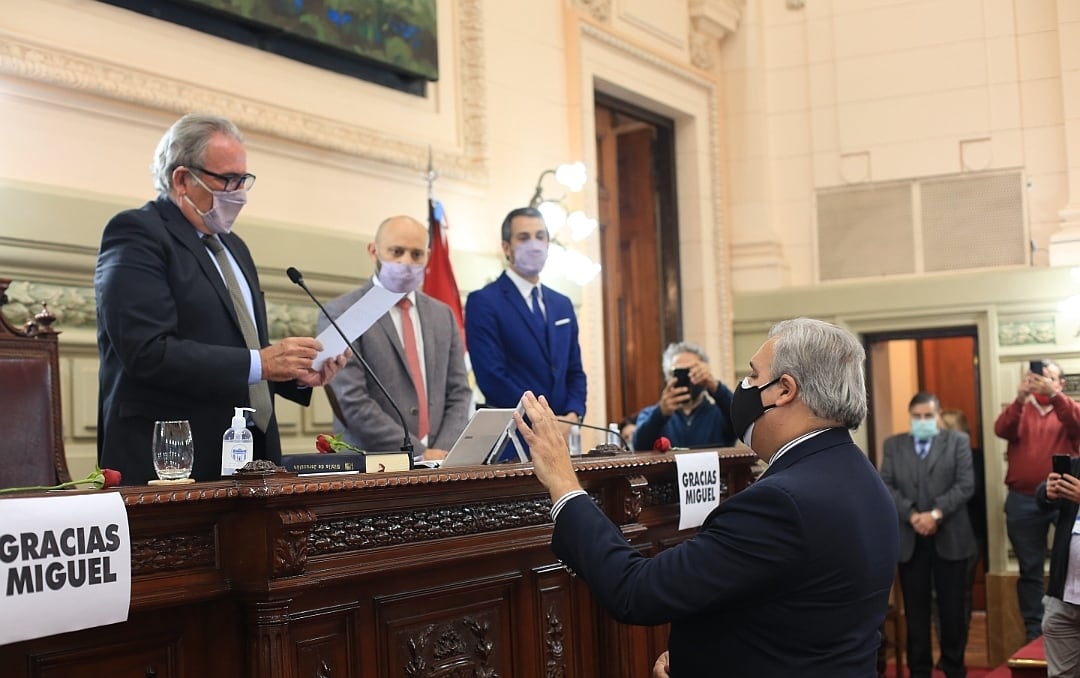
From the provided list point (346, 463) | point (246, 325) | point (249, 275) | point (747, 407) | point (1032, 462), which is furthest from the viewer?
point (1032, 462)

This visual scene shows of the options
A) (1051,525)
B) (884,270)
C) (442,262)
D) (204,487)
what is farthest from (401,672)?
(884,270)

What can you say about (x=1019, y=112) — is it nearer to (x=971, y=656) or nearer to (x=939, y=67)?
(x=939, y=67)

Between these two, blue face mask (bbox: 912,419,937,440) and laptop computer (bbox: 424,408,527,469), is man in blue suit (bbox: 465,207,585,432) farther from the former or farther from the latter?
blue face mask (bbox: 912,419,937,440)

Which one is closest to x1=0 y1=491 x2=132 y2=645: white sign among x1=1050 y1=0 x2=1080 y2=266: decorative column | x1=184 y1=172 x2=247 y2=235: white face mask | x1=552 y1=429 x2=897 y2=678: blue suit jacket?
x1=552 y1=429 x2=897 y2=678: blue suit jacket

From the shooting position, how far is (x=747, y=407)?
2305mm

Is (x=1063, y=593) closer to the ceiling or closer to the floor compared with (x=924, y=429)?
closer to the floor

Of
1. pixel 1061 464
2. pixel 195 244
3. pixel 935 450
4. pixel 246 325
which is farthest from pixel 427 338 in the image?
pixel 935 450

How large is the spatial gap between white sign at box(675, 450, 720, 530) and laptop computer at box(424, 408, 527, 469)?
741 millimetres

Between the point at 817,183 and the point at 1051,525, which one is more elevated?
the point at 817,183

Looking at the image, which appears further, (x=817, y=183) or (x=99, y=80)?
(x=817, y=183)

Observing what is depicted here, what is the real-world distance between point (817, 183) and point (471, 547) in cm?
732

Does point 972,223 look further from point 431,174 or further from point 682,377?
point 682,377

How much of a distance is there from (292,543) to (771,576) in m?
0.87

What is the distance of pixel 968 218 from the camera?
901cm
